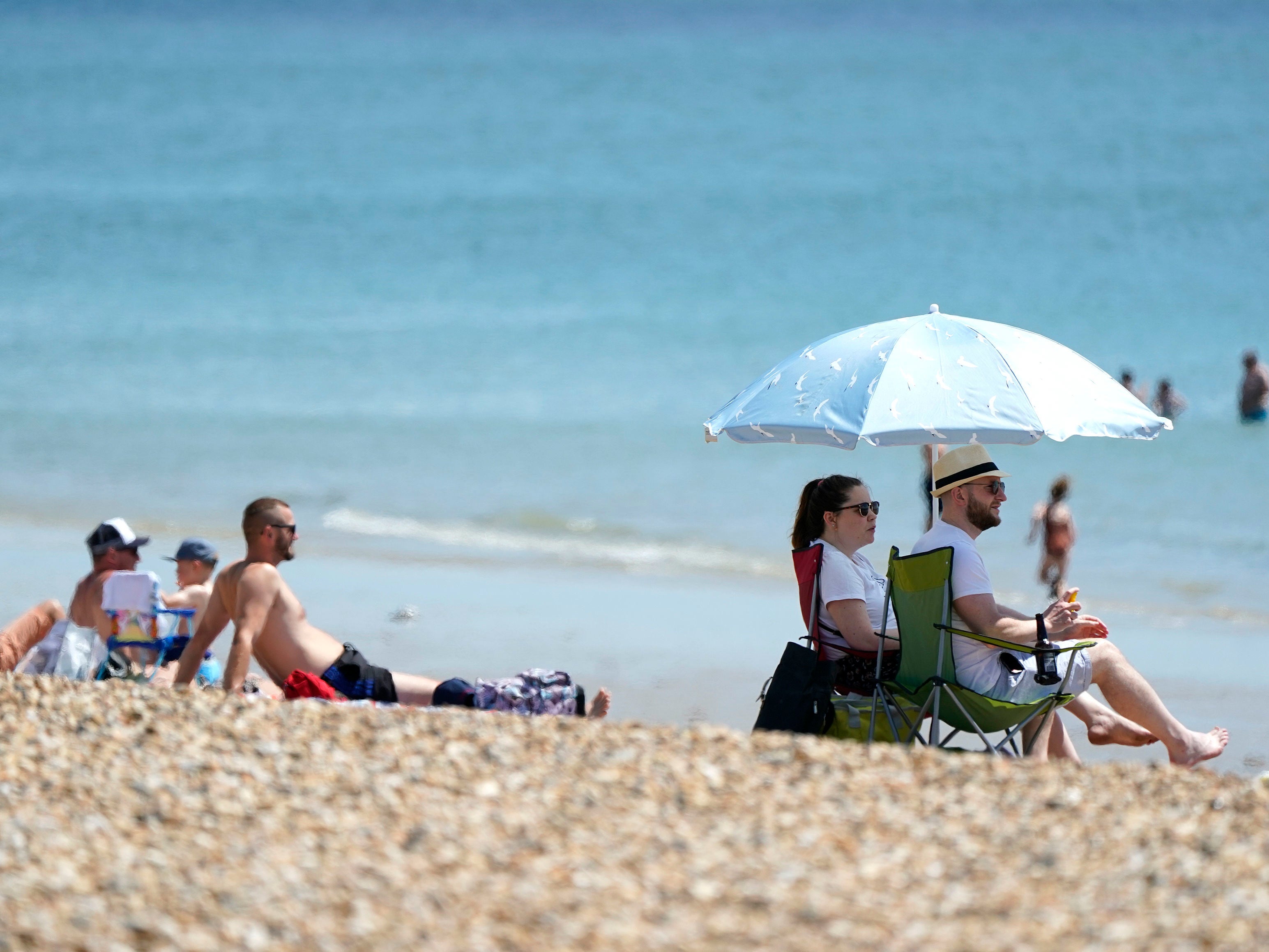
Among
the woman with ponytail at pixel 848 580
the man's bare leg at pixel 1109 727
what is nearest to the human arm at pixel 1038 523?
the man's bare leg at pixel 1109 727

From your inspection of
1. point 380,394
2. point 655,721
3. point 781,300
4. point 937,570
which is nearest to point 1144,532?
point 655,721

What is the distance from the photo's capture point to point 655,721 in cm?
669

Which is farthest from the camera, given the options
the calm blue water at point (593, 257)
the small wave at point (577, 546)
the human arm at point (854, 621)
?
the calm blue water at point (593, 257)

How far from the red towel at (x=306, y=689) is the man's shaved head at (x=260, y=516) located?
2.09 feet

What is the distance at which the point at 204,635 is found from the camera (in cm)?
520

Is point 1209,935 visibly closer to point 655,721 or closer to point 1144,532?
point 655,721

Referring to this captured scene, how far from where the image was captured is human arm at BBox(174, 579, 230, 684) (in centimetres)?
510

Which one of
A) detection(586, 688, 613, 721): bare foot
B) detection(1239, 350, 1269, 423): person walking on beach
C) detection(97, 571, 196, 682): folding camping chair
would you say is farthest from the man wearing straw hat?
detection(1239, 350, 1269, 423): person walking on beach

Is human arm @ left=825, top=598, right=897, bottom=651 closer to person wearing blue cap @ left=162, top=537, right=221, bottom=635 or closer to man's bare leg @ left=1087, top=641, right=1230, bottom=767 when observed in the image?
man's bare leg @ left=1087, top=641, right=1230, bottom=767

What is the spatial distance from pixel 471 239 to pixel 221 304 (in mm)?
6416

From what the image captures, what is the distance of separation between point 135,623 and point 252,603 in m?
0.92

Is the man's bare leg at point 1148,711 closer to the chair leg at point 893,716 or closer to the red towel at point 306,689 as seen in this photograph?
the chair leg at point 893,716

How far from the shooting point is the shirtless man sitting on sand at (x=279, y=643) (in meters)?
5.12

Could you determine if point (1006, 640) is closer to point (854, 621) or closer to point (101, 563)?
point (854, 621)
